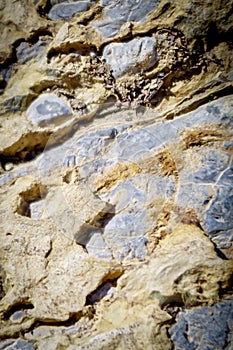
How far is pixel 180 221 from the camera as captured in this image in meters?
1.74

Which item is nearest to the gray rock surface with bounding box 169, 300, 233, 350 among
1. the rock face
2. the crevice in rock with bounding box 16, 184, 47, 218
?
the rock face

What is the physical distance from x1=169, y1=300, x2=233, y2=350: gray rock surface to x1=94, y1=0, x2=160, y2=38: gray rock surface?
5.75 feet

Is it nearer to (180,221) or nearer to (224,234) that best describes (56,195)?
(180,221)

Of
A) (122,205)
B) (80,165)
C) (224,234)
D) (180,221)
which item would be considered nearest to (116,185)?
(122,205)

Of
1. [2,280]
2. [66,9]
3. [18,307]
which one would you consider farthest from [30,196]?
[66,9]

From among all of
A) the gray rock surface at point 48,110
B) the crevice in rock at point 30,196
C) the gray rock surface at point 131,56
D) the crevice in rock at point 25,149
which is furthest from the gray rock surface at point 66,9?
the crevice in rock at point 30,196

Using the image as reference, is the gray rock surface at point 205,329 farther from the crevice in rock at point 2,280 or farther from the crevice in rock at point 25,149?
the crevice in rock at point 25,149

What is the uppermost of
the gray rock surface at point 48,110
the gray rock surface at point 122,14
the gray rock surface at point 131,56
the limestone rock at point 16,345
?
the gray rock surface at point 122,14

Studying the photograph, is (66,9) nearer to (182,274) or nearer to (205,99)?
(205,99)

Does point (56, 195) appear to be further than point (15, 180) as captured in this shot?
No

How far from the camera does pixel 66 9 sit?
2371 millimetres

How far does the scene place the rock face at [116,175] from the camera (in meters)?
1.51

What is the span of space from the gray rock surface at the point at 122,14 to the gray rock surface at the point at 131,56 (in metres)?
0.12

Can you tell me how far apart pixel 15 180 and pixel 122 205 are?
2.49 ft
